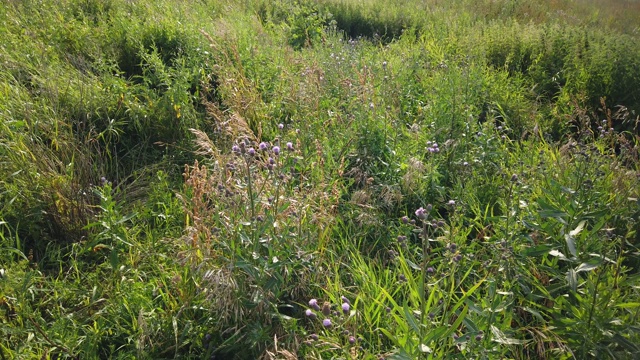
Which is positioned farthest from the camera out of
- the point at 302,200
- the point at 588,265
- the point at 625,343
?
the point at 302,200

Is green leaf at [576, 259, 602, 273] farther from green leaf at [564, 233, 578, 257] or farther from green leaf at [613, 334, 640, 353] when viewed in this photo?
green leaf at [613, 334, 640, 353]

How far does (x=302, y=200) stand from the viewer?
2.66m

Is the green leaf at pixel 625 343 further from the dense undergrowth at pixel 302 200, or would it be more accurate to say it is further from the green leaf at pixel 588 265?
the green leaf at pixel 588 265

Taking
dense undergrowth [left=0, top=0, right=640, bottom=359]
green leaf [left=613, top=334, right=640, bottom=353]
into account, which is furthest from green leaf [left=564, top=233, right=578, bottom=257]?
green leaf [left=613, top=334, right=640, bottom=353]

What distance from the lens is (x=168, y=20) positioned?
5430 millimetres

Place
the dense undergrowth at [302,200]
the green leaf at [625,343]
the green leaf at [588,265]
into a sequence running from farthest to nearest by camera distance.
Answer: the dense undergrowth at [302,200], the green leaf at [588,265], the green leaf at [625,343]

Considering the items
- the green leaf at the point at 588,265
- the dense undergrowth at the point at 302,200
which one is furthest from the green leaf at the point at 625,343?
the green leaf at the point at 588,265

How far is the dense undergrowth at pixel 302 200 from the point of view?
2203 millimetres

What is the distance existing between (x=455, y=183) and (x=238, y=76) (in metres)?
2.20

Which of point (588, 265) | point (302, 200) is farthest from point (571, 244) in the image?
point (302, 200)

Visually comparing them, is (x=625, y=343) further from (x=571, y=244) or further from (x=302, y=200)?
(x=302, y=200)

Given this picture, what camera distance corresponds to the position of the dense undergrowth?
7.23ft

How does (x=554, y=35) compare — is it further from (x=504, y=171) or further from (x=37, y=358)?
(x=37, y=358)

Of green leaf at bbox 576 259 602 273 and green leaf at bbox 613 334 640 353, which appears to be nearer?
green leaf at bbox 613 334 640 353
